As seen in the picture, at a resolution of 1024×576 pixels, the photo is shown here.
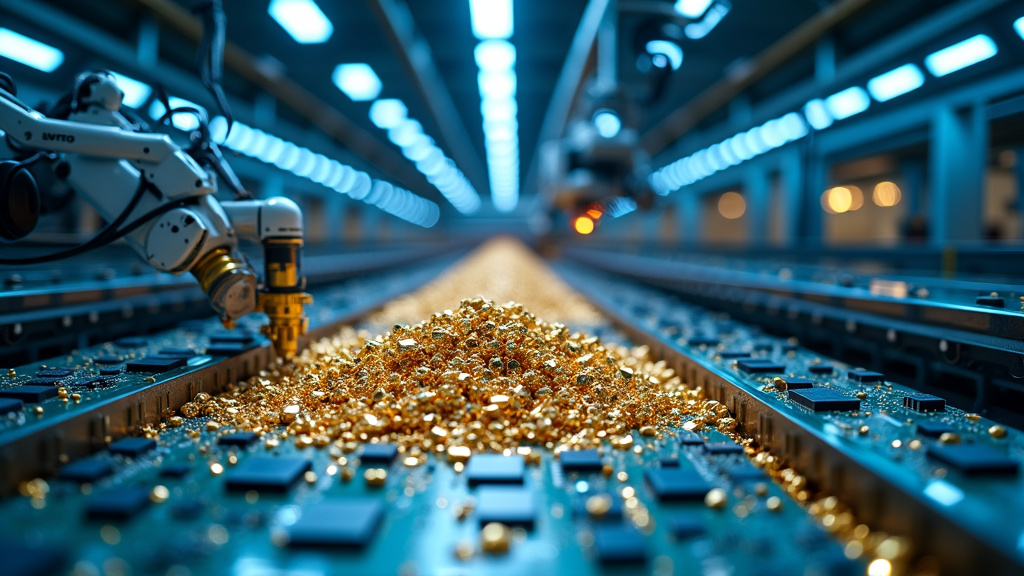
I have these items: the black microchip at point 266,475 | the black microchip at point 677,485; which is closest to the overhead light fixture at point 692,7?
the black microchip at point 677,485

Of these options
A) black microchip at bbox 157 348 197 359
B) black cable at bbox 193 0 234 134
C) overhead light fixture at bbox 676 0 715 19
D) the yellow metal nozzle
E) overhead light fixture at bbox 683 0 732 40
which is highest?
overhead light fixture at bbox 676 0 715 19

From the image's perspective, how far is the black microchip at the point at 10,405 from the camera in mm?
1507

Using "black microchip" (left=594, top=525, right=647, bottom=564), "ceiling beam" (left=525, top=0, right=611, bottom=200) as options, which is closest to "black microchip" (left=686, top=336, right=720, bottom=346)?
"black microchip" (left=594, top=525, right=647, bottom=564)

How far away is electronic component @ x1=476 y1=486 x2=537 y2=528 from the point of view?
1.16 meters

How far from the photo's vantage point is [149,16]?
6.78 metres

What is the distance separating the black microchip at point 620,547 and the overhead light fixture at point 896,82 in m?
7.37

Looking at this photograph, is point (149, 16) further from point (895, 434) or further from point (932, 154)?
point (932, 154)

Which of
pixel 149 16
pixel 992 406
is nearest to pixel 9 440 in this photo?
pixel 992 406

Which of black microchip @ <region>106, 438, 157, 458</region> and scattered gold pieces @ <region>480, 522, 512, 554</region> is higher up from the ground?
black microchip @ <region>106, 438, 157, 458</region>

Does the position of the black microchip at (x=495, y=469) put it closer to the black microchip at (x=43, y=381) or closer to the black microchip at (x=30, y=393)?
the black microchip at (x=30, y=393)

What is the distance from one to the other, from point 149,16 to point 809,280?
7304 mm

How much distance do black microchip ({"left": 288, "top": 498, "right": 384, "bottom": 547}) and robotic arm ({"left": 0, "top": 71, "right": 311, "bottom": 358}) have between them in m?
1.31

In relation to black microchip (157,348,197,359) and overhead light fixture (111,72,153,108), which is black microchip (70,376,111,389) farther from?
overhead light fixture (111,72,153,108)

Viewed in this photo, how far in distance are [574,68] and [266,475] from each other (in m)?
10.0
